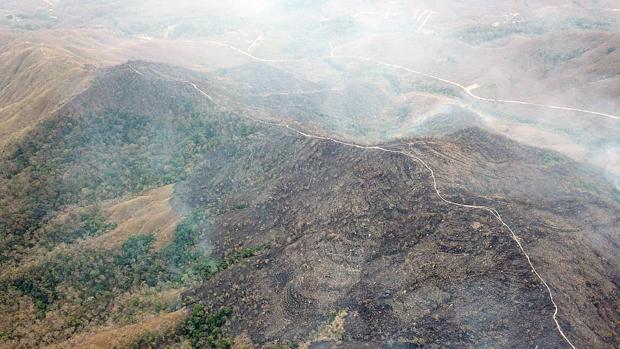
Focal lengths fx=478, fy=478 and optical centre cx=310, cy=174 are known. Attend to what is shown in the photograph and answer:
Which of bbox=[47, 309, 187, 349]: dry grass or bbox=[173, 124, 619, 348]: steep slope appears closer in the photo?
bbox=[173, 124, 619, 348]: steep slope

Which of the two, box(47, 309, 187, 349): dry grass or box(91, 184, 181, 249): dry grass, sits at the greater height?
box(91, 184, 181, 249): dry grass

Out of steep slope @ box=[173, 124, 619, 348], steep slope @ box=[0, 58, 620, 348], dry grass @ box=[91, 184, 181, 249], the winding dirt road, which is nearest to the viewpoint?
the winding dirt road

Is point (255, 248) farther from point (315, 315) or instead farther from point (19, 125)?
point (19, 125)

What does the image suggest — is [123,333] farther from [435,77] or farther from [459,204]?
[435,77]

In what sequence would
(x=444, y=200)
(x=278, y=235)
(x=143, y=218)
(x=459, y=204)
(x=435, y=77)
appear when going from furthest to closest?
(x=435, y=77), (x=143, y=218), (x=278, y=235), (x=444, y=200), (x=459, y=204)

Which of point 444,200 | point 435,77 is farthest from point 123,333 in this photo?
point 435,77

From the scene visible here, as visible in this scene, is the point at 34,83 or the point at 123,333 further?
the point at 34,83

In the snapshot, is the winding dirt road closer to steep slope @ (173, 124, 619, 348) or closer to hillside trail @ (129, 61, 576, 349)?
hillside trail @ (129, 61, 576, 349)

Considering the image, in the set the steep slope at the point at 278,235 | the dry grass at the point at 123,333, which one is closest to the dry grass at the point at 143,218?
the steep slope at the point at 278,235

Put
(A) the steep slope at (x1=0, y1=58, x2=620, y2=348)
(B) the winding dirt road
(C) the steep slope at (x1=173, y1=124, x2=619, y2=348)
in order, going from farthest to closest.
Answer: (A) the steep slope at (x1=0, y1=58, x2=620, y2=348) → (C) the steep slope at (x1=173, y1=124, x2=619, y2=348) → (B) the winding dirt road

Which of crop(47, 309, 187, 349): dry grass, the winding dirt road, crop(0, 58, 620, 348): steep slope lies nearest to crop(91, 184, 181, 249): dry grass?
crop(0, 58, 620, 348): steep slope

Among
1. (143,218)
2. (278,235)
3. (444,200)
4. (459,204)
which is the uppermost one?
(444,200)
